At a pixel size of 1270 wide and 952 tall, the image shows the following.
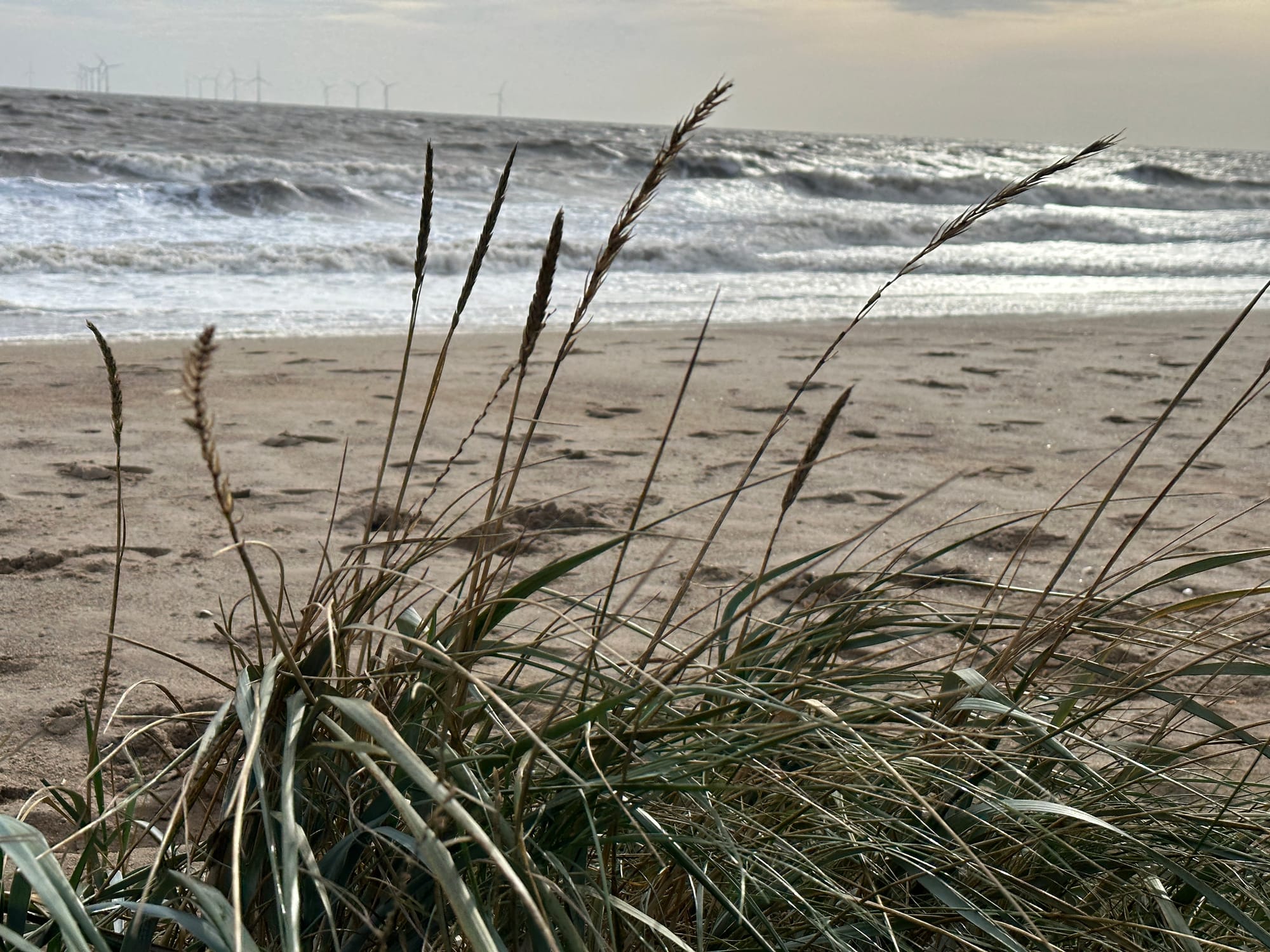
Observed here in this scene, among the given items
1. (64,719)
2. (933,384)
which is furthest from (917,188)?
(64,719)

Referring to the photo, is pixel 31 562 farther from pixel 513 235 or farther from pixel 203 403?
pixel 513 235

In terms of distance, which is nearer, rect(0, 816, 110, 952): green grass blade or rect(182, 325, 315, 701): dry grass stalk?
rect(182, 325, 315, 701): dry grass stalk

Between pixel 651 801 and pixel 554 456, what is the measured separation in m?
3.43

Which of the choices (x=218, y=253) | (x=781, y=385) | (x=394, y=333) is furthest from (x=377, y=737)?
(x=218, y=253)

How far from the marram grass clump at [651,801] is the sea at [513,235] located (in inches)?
251

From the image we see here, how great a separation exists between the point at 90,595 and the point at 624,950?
2.31 metres

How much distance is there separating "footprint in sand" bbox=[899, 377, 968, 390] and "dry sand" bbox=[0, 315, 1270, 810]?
0.08ft

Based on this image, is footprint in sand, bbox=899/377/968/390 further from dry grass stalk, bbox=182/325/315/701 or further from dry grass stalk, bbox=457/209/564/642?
dry grass stalk, bbox=182/325/315/701

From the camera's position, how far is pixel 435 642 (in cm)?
108

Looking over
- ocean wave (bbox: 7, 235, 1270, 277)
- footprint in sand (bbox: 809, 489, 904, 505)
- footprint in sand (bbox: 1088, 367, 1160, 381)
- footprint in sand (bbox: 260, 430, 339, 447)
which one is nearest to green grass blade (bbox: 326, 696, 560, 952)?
footprint in sand (bbox: 809, 489, 904, 505)

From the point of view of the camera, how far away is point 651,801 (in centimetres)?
99

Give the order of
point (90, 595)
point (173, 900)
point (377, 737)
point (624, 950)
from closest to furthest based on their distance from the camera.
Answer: point (377, 737) → point (624, 950) → point (173, 900) → point (90, 595)

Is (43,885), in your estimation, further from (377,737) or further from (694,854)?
(694,854)

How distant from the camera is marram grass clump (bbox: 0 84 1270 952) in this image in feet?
2.85
